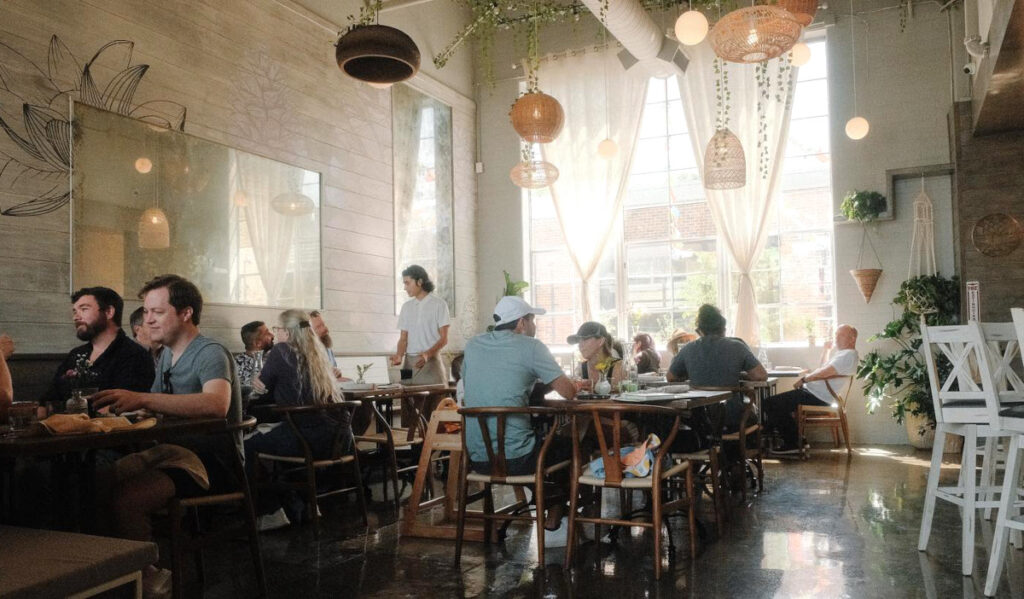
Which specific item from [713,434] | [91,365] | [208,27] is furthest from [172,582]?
[208,27]

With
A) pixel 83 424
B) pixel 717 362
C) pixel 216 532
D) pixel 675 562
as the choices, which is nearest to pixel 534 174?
pixel 717 362

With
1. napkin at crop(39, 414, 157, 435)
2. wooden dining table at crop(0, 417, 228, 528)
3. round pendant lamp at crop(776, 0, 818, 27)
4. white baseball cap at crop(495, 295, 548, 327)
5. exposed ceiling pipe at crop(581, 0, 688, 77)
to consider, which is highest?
exposed ceiling pipe at crop(581, 0, 688, 77)

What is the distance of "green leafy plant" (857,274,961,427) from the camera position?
7824mm

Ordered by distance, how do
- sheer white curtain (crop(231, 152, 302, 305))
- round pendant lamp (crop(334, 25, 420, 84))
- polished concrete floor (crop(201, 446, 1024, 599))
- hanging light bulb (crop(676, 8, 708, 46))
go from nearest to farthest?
polished concrete floor (crop(201, 446, 1024, 599)) → round pendant lamp (crop(334, 25, 420, 84)) → hanging light bulb (crop(676, 8, 708, 46)) → sheer white curtain (crop(231, 152, 302, 305))

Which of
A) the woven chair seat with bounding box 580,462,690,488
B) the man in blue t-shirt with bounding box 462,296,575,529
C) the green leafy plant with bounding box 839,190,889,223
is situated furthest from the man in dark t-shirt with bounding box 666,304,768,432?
the green leafy plant with bounding box 839,190,889,223

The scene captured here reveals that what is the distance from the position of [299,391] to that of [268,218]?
2826mm

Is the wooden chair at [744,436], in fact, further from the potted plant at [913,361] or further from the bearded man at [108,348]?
the bearded man at [108,348]

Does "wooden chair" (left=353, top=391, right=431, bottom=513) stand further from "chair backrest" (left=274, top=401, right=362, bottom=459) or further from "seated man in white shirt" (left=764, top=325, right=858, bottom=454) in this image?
"seated man in white shirt" (left=764, top=325, right=858, bottom=454)

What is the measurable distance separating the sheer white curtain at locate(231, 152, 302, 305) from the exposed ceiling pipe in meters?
3.29

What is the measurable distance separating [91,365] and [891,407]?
7.65m

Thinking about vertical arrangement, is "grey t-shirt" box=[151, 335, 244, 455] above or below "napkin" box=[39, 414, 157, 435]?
above

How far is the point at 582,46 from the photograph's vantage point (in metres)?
10.1

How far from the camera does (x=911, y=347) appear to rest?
8.04 m

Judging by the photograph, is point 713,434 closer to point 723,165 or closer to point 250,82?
point 723,165
